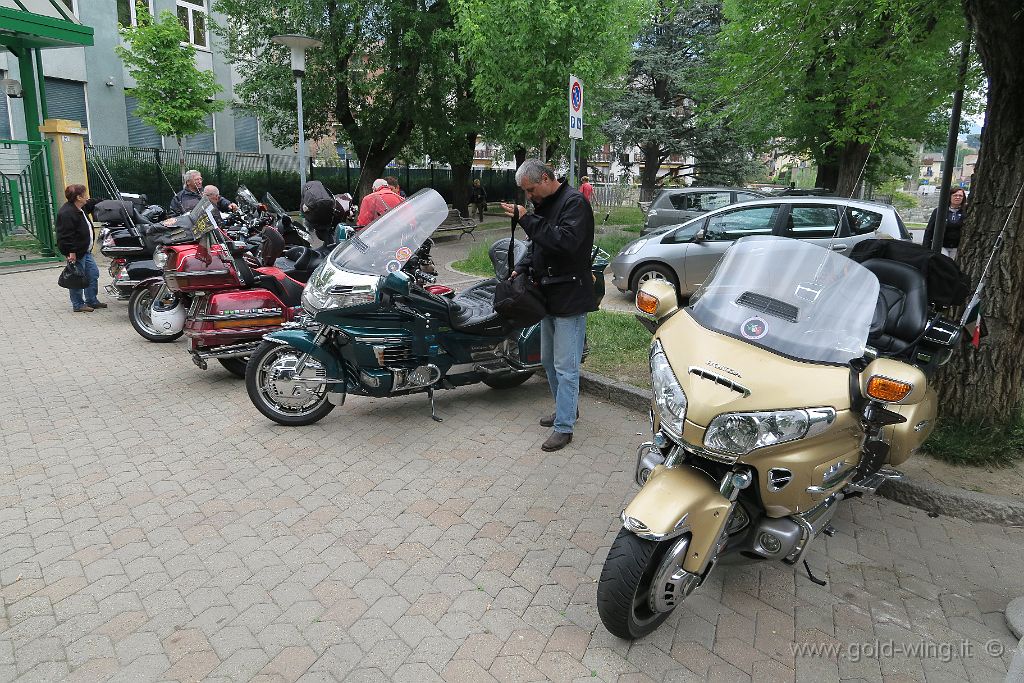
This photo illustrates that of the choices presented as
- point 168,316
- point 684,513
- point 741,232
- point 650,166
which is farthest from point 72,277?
point 650,166

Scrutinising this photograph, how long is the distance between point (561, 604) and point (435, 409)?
290 cm

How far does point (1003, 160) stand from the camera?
4875mm

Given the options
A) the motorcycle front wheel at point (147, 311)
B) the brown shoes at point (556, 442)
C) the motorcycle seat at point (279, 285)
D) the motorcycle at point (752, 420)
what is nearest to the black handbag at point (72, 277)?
the motorcycle front wheel at point (147, 311)

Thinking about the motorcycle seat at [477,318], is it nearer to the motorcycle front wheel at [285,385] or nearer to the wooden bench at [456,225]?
the motorcycle front wheel at [285,385]

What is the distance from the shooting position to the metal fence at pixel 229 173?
18922mm

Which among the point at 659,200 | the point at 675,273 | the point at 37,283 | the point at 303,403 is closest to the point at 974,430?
the point at 303,403

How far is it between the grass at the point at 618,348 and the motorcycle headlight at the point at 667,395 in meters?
2.88

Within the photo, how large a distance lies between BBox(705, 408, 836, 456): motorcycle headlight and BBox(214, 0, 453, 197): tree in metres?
19.1

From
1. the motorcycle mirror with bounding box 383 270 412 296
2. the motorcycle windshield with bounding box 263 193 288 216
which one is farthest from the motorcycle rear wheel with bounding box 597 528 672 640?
the motorcycle windshield with bounding box 263 193 288 216

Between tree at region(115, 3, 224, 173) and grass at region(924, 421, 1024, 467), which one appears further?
tree at region(115, 3, 224, 173)

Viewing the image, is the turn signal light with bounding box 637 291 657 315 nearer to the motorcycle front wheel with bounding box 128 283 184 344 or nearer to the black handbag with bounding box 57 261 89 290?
the motorcycle front wheel with bounding box 128 283 184 344

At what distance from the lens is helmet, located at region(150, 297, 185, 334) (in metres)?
8.03

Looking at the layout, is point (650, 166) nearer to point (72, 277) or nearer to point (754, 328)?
point (72, 277)

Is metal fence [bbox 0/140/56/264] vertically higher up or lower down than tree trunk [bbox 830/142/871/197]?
lower down
